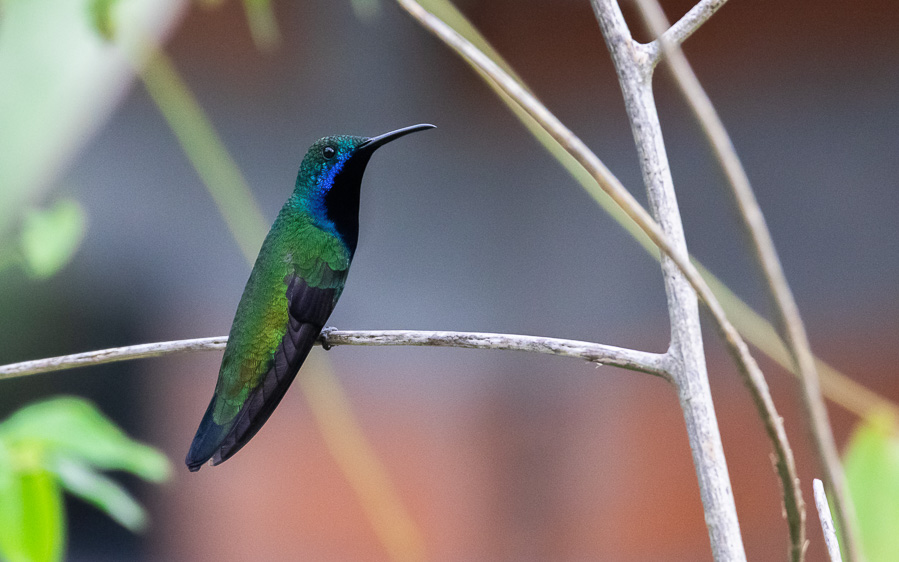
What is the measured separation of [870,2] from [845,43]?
47 mm

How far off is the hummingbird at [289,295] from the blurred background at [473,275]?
1.75 feet

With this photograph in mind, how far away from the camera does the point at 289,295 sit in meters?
0.23

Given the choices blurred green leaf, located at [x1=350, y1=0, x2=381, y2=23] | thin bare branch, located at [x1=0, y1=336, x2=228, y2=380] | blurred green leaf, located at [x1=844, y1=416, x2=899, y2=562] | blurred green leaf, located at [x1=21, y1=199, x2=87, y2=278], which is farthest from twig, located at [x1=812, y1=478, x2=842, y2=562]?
blurred green leaf, located at [x1=350, y1=0, x2=381, y2=23]

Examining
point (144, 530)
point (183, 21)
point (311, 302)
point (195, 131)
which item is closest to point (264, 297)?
point (311, 302)

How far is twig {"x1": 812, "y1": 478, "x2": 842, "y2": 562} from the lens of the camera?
16 cm

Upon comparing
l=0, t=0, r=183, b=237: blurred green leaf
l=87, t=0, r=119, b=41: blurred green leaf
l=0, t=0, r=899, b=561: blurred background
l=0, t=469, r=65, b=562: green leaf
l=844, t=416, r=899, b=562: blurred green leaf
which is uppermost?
l=0, t=0, r=899, b=561: blurred background

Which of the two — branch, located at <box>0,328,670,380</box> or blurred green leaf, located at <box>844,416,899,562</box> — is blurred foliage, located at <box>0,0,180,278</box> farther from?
blurred green leaf, located at <box>844,416,899,562</box>

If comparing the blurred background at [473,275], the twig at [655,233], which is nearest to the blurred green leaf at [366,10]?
the blurred background at [473,275]

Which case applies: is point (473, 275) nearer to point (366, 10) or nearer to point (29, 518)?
point (366, 10)

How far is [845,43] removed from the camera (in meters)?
0.87

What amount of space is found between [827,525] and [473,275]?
2.61 ft

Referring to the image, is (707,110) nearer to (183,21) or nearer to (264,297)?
(264,297)

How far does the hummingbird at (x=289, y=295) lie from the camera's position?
19 centimetres

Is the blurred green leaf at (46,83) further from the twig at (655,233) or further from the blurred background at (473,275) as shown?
the blurred background at (473,275)
